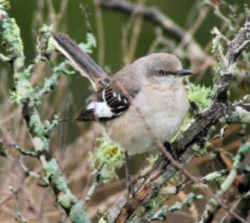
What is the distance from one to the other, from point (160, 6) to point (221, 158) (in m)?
4.38

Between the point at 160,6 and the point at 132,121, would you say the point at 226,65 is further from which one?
the point at 160,6

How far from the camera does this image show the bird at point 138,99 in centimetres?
287

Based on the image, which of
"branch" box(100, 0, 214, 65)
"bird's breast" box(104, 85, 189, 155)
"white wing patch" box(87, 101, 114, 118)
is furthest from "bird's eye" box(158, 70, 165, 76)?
"branch" box(100, 0, 214, 65)

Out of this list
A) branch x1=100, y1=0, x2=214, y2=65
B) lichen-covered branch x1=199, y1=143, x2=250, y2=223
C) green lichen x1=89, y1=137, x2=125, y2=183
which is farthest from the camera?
branch x1=100, y1=0, x2=214, y2=65

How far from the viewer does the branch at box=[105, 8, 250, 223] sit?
2020 mm

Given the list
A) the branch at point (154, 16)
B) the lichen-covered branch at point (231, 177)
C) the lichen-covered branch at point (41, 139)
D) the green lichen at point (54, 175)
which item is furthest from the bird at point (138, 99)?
the branch at point (154, 16)

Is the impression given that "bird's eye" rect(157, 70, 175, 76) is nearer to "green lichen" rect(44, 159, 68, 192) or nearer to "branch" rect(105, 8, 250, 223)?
"branch" rect(105, 8, 250, 223)

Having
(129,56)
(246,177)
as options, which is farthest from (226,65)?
(129,56)

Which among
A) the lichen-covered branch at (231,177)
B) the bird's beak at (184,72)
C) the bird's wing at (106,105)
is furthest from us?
the bird's wing at (106,105)

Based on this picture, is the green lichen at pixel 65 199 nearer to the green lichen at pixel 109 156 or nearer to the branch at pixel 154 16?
the green lichen at pixel 109 156

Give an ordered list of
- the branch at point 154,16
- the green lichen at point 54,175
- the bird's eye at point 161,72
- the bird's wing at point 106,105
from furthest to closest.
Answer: the branch at point 154,16, the bird's eye at point 161,72, the bird's wing at point 106,105, the green lichen at point 54,175

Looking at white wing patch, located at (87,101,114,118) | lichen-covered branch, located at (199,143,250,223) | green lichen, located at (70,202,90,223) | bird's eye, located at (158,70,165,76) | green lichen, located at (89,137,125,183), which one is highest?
lichen-covered branch, located at (199,143,250,223)

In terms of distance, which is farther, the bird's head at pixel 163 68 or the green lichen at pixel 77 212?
the bird's head at pixel 163 68

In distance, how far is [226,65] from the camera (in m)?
2.01
